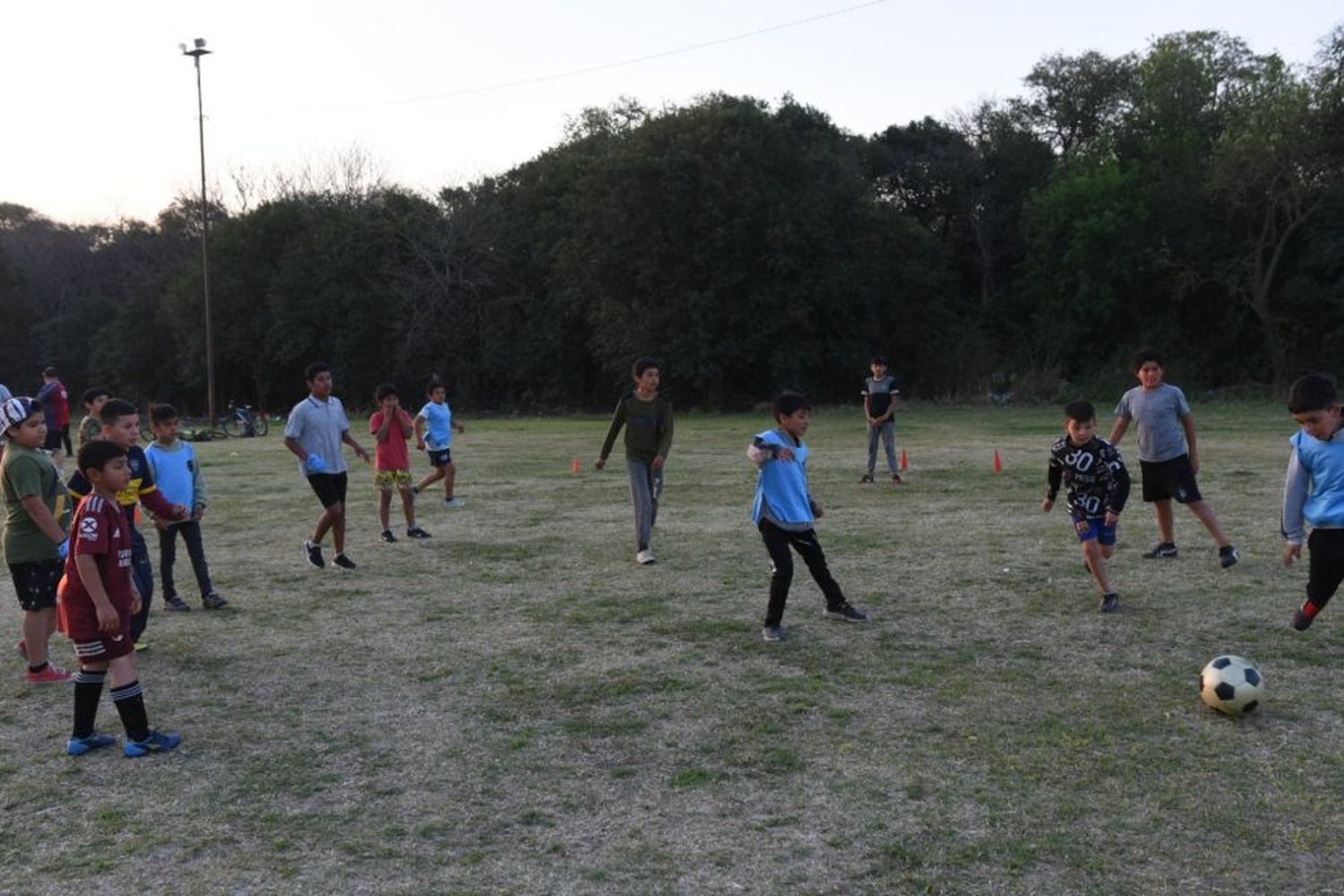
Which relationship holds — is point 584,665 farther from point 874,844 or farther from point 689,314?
point 689,314

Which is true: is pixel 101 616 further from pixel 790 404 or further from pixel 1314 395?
pixel 1314 395

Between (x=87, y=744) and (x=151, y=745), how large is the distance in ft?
1.01

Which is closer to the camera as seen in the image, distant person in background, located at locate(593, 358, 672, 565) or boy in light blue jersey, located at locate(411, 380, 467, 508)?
distant person in background, located at locate(593, 358, 672, 565)

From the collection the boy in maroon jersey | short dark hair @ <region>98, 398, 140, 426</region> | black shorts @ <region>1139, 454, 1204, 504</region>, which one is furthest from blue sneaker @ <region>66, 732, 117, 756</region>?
black shorts @ <region>1139, 454, 1204, 504</region>

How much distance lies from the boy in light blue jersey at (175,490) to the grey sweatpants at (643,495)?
3518 mm

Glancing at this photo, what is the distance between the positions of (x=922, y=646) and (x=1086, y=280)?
134ft

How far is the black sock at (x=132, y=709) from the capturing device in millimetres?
5223

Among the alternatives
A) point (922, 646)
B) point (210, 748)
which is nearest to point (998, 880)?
point (922, 646)

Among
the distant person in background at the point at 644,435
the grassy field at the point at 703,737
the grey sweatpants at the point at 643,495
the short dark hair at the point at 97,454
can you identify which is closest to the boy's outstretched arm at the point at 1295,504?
the grassy field at the point at 703,737

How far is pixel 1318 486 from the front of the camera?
6191 millimetres

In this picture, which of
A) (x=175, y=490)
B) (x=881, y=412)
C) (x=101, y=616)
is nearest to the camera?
(x=101, y=616)

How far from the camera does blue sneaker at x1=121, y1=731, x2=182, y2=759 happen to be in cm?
527

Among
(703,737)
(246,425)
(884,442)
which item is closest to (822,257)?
(246,425)

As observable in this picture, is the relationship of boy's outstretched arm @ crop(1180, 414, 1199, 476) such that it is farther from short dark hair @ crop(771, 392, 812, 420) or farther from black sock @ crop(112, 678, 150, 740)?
black sock @ crop(112, 678, 150, 740)
